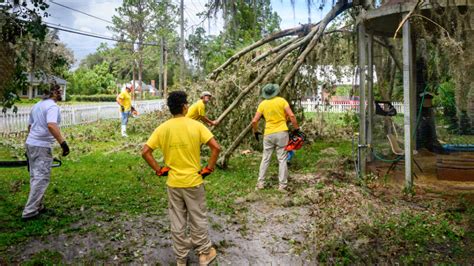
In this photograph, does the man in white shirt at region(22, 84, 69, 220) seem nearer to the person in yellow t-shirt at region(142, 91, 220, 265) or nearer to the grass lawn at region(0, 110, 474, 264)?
the grass lawn at region(0, 110, 474, 264)

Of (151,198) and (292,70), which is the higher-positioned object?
(292,70)

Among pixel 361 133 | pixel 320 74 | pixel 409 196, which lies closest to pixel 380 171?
pixel 361 133

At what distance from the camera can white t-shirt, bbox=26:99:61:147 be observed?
5836 millimetres

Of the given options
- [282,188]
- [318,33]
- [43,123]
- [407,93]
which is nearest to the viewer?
[43,123]

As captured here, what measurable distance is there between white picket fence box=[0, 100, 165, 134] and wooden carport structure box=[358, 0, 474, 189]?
7.74 metres

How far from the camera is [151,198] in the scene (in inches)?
279

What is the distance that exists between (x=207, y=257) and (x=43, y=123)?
3003 mm

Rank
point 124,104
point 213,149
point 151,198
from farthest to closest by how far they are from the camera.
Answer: point 124,104 → point 151,198 → point 213,149

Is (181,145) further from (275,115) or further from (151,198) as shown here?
(275,115)

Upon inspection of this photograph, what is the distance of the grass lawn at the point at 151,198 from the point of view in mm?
4996

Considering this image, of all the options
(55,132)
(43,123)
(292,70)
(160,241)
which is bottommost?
(160,241)

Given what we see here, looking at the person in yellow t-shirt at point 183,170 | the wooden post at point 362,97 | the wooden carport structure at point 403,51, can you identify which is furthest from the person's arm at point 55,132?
the wooden post at point 362,97

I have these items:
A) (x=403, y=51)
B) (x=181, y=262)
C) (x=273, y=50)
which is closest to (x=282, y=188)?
(x=403, y=51)

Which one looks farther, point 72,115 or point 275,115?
point 72,115
